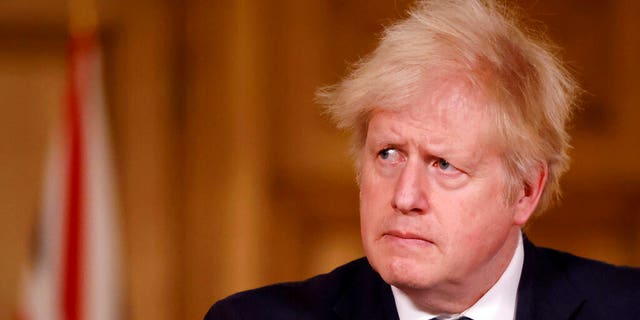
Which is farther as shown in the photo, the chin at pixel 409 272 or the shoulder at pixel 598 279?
the shoulder at pixel 598 279

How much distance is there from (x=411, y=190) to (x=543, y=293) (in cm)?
47

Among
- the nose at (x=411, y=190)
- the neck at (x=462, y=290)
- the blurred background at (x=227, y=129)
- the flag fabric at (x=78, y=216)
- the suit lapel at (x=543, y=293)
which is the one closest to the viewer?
the nose at (x=411, y=190)

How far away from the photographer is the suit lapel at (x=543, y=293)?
95.4 inches

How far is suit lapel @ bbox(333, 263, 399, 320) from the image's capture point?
245cm

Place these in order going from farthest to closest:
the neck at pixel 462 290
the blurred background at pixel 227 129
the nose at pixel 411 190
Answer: the blurred background at pixel 227 129 → the neck at pixel 462 290 → the nose at pixel 411 190

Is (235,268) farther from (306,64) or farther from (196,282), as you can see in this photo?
(306,64)

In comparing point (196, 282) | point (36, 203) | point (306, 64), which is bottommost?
point (196, 282)

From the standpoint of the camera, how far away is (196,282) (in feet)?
14.4

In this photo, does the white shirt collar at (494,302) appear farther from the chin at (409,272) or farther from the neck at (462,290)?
the chin at (409,272)

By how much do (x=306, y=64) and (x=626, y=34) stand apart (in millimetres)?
1284

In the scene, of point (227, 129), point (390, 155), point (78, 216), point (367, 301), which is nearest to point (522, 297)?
point (367, 301)

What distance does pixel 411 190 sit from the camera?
7.22 ft

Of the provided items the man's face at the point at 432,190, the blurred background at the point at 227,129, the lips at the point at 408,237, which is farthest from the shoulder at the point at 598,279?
the blurred background at the point at 227,129

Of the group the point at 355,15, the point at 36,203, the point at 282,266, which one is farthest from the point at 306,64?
the point at 36,203
